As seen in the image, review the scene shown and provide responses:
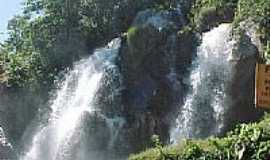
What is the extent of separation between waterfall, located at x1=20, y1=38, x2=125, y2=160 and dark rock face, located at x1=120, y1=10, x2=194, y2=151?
556 mm

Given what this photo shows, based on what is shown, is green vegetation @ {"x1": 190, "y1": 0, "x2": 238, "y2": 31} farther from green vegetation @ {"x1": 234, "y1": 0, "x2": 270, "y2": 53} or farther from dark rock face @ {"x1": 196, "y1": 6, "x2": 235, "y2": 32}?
green vegetation @ {"x1": 234, "y1": 0, "x2": 270, "y2": 53}

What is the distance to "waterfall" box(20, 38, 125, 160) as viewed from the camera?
19.7 metres

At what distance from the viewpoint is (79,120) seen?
66.3 ft

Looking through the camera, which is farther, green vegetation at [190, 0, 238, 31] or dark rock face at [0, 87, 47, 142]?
dark rock face at [0, 87, 47, 142]

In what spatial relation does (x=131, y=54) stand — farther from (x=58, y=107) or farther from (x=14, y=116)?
(x=14, y=116)

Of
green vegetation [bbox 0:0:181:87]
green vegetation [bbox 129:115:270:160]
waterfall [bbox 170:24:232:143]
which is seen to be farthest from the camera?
green vegetation [bbox 0:0:181:87]

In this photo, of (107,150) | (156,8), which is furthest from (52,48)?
(107,150)

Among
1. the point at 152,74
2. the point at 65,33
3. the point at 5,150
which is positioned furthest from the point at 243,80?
the point at 65,33

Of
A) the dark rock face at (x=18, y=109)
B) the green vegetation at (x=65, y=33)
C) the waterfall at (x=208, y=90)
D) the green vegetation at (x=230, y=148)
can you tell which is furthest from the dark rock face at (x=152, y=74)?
the green vegetation at (x=230, y=148)

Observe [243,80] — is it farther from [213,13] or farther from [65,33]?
[65,33]

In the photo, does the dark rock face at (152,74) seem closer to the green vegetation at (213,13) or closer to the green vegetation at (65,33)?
the green vegetation at (213,13)

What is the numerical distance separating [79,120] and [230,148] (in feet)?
38.8

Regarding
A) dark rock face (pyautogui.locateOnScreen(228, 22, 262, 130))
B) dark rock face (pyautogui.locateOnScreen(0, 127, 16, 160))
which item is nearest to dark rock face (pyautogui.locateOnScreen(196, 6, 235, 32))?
dark rock face (pyautogui.locateOnScreen(228, 22, 262, 130))

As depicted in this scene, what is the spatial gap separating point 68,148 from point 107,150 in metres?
1.29
